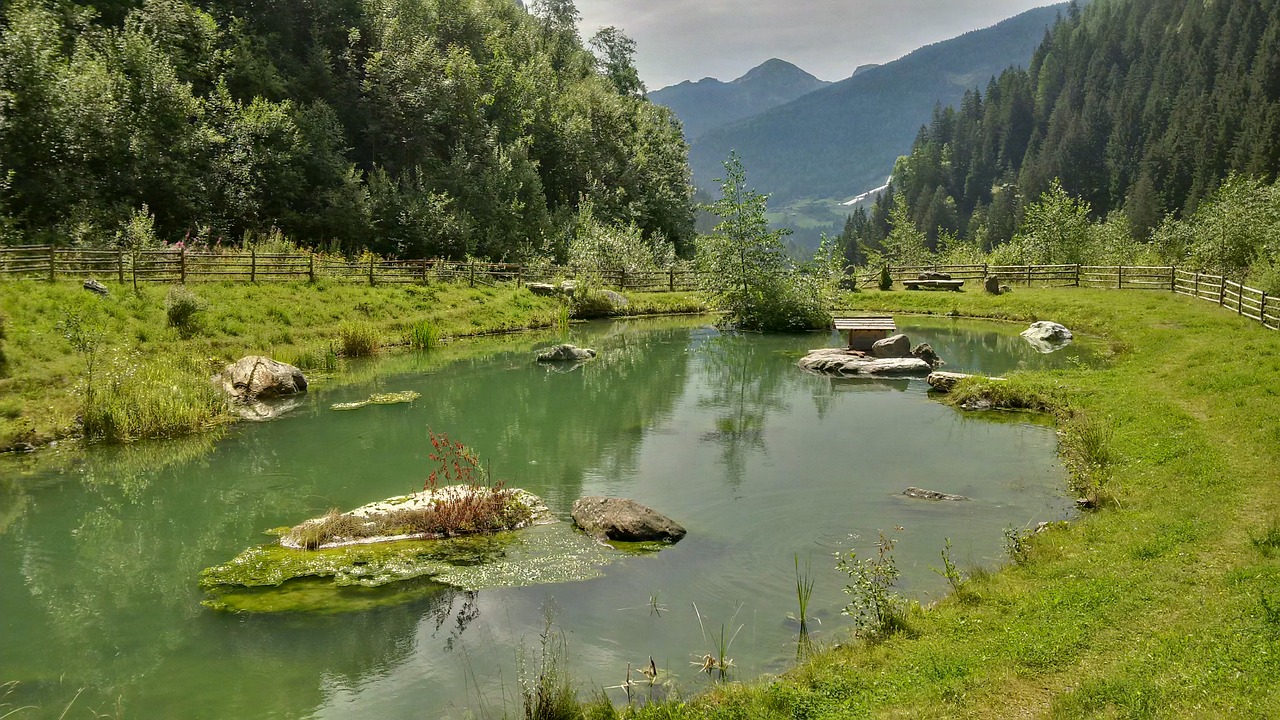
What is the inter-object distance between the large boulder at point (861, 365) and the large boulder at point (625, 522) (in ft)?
55.7

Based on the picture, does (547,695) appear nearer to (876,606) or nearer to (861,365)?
(876,606)

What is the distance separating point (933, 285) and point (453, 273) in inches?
1297

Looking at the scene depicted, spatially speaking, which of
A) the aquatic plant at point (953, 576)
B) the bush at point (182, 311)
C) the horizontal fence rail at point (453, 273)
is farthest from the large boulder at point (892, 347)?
the bush at point (182, 311)

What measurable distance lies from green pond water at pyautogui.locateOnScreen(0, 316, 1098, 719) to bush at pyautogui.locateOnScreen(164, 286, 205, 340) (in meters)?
7.01

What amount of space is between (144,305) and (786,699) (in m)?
28.5

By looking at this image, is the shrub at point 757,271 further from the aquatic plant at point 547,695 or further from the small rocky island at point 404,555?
the aquatic plant at point 547,695

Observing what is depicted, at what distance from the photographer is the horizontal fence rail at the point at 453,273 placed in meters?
29.0

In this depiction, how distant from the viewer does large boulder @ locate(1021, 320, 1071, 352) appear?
3347cm

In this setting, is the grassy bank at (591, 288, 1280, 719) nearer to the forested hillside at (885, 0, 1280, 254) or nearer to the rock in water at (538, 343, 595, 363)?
the rock in water at (538, 343, 595, 363)

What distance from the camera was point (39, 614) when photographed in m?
10.6

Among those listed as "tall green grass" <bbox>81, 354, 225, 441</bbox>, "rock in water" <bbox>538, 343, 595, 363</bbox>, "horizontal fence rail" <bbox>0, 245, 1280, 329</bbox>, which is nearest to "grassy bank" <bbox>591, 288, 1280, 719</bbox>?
"tall green grass" <bbox>81, 354, 225, 441</bbox>

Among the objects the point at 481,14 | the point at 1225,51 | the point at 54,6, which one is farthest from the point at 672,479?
the point at 1225,51

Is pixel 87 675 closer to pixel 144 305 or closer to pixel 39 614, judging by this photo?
pixel 39 614

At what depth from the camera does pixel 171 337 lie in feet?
88.3
